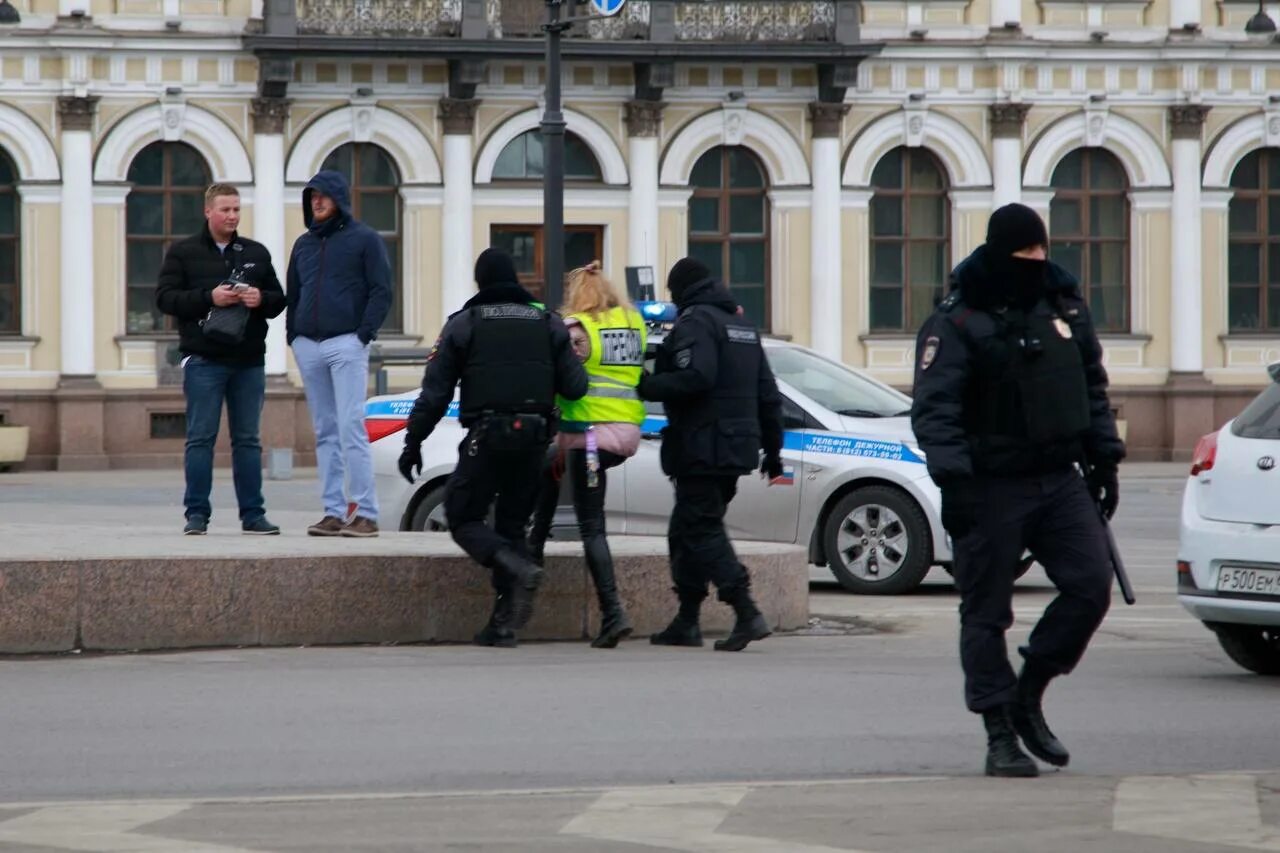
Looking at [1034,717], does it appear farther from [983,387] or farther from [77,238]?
[77,238]

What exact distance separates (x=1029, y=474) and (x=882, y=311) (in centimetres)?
2904

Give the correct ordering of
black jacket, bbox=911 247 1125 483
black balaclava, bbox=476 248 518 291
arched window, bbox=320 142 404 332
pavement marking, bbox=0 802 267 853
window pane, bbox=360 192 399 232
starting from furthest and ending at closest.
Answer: window pane, bbox=360 192 399 232
arched window, bbox=320 142 404 332
black balaclava, bbox=476 248 518 291
black jacket, bbox=911 247 1125 483
pavement marking, bbox=0 802 267 853

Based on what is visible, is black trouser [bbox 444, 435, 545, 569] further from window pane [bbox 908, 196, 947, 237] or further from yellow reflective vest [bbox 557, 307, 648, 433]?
window pane [bbox 908, 196, 947, 237]

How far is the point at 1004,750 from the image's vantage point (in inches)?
317

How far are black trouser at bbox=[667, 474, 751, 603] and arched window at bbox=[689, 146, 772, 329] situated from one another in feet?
80.6

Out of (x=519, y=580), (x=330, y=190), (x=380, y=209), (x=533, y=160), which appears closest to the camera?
(x=519, y=580)

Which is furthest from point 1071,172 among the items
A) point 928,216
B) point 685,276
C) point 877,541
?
point 685,276

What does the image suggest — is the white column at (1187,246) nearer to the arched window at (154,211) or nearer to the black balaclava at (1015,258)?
the arched window at (154,211)

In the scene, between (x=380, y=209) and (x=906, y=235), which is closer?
(x=380, y=209)

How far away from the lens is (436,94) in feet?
115

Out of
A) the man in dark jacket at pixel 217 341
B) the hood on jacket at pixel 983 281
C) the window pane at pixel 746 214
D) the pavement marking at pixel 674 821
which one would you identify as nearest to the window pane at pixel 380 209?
the window pane at pixel 746 214

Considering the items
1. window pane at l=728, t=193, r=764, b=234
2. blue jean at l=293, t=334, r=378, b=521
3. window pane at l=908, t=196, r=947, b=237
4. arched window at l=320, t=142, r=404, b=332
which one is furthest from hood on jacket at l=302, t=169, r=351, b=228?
window pane at l=908, t=196, r=947, b=237

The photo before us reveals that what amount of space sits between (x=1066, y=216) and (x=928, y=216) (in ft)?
7.17

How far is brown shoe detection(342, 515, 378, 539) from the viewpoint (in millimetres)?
12867
